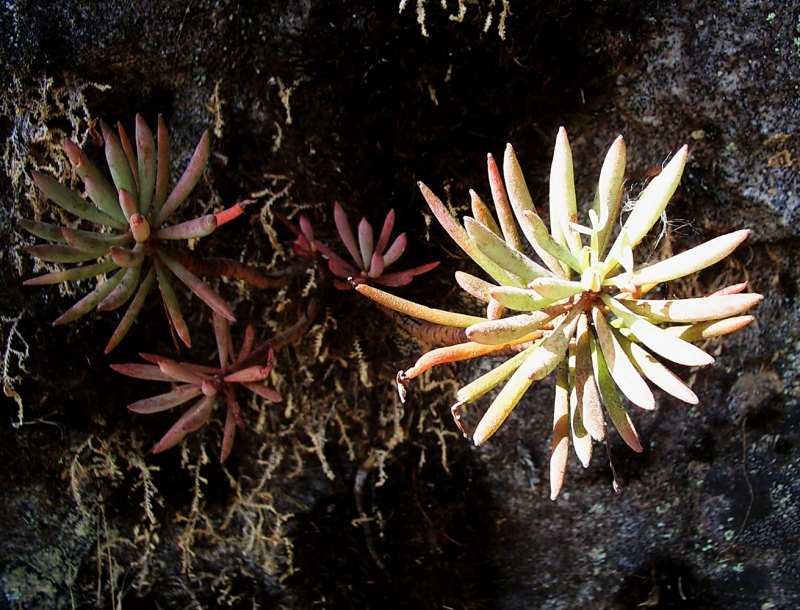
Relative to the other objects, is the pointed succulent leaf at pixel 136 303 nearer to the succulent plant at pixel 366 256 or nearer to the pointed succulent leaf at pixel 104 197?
the pointed succulent leaf at pixel 104 197

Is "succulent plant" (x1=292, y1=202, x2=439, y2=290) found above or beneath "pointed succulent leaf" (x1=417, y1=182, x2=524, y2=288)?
above

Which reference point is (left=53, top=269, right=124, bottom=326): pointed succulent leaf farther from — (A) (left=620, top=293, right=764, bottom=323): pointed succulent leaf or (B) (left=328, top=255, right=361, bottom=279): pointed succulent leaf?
(A) (left=620, top=293, right=764, bottom=323): pointed succulent leaf

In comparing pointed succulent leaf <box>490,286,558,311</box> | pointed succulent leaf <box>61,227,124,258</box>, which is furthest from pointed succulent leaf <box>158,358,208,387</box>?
pointed succulent leaf <box>490,286,558,311</box>

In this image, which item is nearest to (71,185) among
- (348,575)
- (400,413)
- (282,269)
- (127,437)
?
(282,269)

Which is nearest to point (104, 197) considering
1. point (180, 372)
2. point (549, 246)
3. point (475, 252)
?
point (180, 372)

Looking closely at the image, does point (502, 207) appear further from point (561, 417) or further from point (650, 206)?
point (561, 417)
